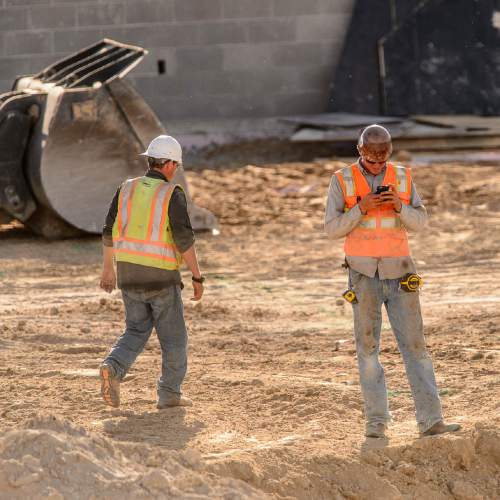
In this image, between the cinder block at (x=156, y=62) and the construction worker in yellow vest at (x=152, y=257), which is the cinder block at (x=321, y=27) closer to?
the cinder block at (x=156, y=62)

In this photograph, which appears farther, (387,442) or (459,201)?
(459,201)

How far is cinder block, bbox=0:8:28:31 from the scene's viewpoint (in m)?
18.1

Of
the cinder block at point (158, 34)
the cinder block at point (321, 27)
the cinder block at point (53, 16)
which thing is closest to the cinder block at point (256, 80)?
the cinder block at point (321, 27)

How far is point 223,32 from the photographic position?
58.9 feet

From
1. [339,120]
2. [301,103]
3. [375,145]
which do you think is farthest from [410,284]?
[301,103]

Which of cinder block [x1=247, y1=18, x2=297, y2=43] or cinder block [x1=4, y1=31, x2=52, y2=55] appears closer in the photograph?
cinder block [x1=247, y1=18, x2=297, y2=43]

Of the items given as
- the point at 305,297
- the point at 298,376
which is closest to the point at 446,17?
the point at 305,297

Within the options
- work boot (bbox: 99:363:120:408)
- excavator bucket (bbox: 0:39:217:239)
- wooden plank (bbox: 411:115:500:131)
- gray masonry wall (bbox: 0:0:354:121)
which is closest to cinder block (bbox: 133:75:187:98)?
gray masonry wall (bbox: 0:0:354:121)

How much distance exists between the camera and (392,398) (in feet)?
21.0

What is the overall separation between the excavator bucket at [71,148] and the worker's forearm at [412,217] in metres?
6.54

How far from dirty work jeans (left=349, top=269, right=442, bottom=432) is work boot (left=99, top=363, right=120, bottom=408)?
124cm

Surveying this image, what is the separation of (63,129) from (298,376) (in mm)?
5479

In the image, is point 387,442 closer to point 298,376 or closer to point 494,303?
point 298,376

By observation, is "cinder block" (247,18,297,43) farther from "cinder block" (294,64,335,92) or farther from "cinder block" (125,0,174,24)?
"cinder block" (125,0,174,24)
